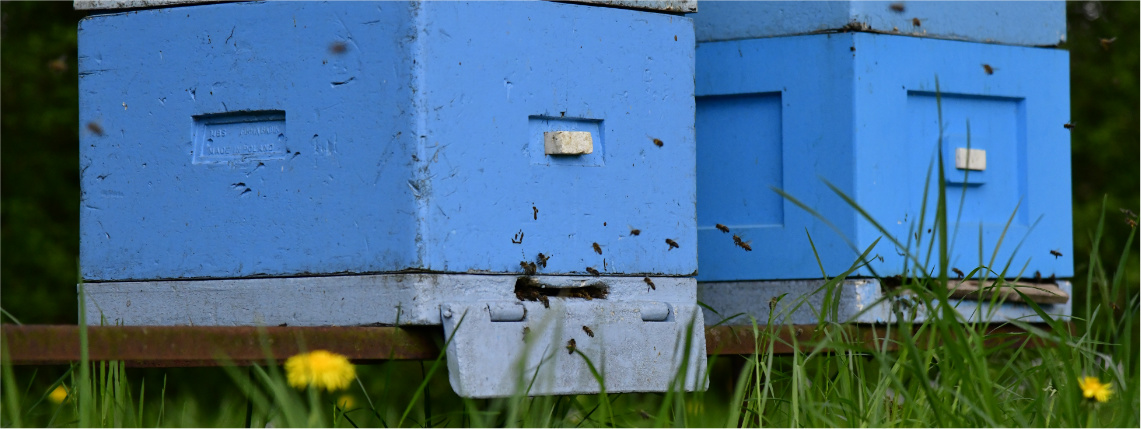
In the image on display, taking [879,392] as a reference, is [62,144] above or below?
above

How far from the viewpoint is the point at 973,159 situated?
12.0 ft

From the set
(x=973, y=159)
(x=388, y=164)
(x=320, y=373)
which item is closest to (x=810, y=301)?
(x=973, y=159)

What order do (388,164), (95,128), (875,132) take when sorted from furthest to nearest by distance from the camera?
(875,132)
(95,128)
(388,164)

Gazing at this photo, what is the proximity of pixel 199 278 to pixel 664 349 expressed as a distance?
1096 millimetres

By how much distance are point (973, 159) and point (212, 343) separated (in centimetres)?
227

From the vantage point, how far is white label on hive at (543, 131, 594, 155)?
287 centimetres

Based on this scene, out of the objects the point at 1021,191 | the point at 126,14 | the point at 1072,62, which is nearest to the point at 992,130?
the point at 1021,191

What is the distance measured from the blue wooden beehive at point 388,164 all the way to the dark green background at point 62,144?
5.03 m

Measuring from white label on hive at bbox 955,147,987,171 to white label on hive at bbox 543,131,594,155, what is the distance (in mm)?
1293

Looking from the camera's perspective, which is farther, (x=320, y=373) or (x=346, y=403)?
(x=346, y=403)

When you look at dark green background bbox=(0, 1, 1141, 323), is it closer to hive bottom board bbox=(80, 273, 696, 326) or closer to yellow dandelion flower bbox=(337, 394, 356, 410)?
hive bottom board bbox=(80, 273, 696, 326)

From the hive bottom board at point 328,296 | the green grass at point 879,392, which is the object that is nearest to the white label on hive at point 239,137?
the hive bottom board at point 328,296

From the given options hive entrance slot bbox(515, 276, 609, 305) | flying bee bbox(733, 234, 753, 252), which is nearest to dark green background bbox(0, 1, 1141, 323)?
flying bee bbox(733, 234, 753, 252)

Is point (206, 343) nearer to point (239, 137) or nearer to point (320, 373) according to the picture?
point (320, 373)
